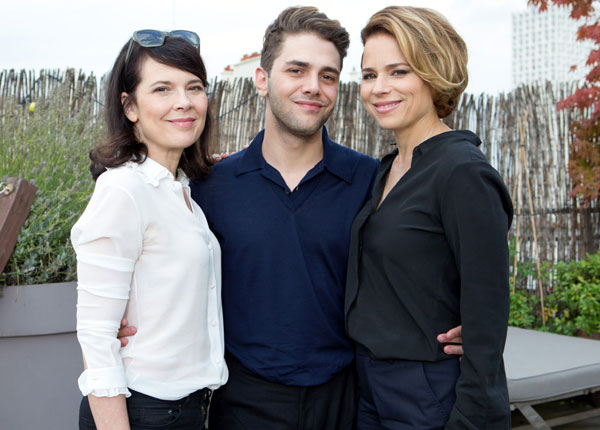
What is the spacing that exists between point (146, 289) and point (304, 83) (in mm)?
997

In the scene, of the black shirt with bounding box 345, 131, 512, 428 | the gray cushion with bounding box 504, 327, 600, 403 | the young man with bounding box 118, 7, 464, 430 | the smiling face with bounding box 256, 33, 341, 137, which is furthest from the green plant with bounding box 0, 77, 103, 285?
the gray cushion with bounding box 504, 327, 600, 403

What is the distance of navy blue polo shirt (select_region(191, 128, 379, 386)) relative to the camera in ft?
6.30

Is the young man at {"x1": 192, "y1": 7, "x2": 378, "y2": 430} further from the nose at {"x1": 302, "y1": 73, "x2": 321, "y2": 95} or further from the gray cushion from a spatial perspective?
the gray cushion

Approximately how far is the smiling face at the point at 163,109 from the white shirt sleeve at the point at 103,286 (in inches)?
14.5

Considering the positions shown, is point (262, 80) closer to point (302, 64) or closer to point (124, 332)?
point (302, 64)

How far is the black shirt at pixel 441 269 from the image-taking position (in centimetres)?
145

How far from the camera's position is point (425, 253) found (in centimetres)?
157

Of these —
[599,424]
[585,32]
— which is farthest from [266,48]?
[585,32]

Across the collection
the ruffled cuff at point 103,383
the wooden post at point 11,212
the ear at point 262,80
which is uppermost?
the ear at point 262,80

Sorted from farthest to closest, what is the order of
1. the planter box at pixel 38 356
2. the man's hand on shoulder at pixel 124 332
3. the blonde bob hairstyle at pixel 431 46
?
the planter box at pixel 38 356 → the blonde bob hairstyle at pixel 431 46 → the man's hand on shoulder at pixel 124 332

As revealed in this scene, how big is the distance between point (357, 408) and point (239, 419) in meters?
0.39

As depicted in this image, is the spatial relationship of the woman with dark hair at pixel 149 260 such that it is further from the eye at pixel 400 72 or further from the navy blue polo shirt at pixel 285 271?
the eye at pixel 400 72

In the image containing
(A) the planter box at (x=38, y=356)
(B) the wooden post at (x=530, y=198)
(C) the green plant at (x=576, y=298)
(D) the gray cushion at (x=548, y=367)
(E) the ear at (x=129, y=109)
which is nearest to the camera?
(E) the ear at (x=129, y=109)

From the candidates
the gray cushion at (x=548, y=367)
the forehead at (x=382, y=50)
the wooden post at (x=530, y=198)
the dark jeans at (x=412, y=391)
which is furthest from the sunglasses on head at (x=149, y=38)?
the wooden post at (x=530, y=198)
